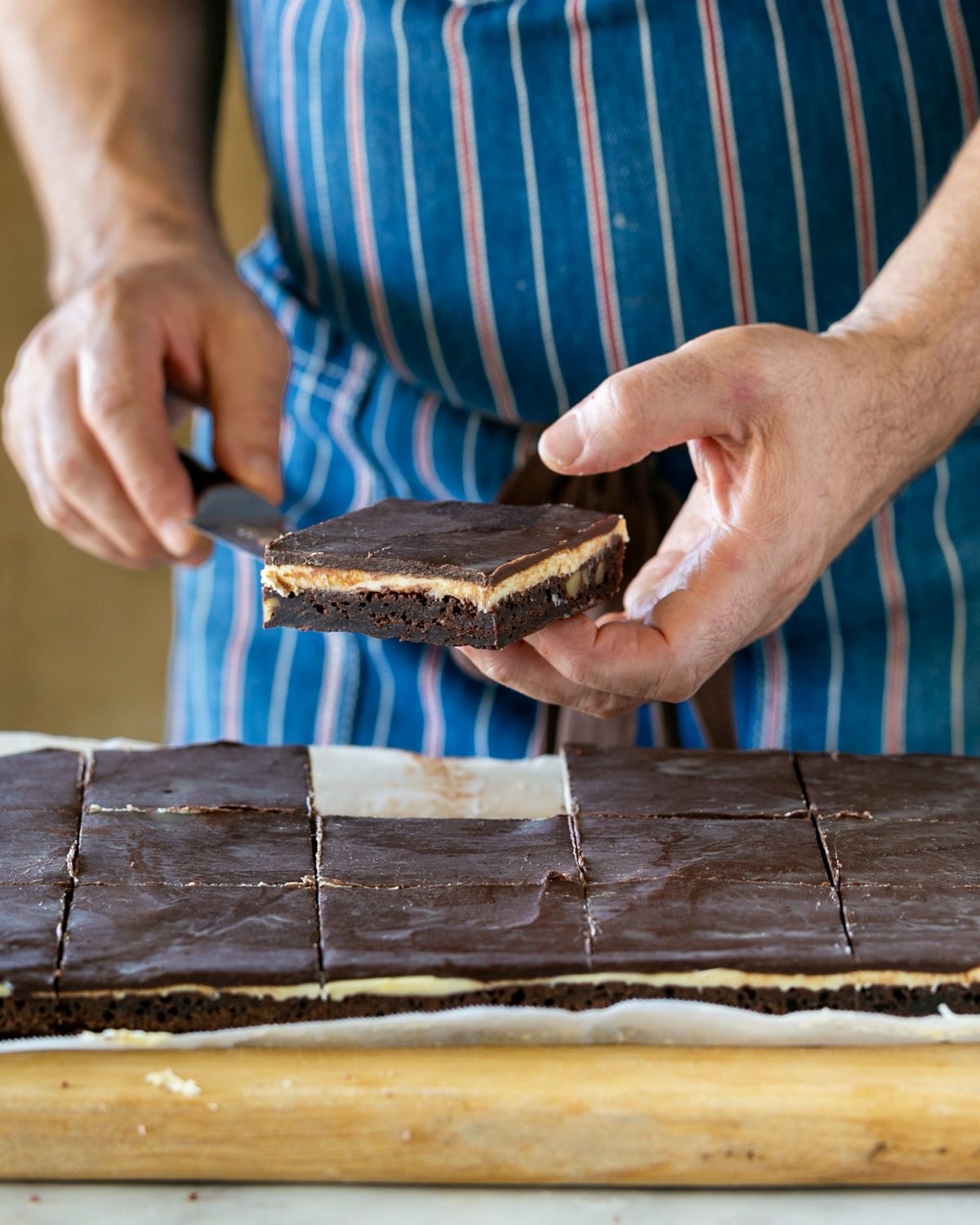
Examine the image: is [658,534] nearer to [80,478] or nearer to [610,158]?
[610,158]

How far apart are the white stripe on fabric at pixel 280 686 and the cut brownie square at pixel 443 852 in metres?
0.75

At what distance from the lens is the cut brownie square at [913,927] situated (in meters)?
1.47

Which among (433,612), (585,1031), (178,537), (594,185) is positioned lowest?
(585,1031)

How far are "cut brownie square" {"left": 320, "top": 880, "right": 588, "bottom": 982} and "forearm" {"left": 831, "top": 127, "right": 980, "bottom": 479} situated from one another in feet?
2.47

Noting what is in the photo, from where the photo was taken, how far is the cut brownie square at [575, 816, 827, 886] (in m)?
1.60

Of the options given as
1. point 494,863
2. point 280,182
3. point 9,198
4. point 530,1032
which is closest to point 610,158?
point 280,182

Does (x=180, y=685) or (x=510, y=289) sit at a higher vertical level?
(x=510, y=289)

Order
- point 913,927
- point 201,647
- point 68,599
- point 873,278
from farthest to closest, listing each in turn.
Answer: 1. point 68,599
2. point 201,647
3. point 873,278
4. point 913,927

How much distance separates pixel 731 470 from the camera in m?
1.70

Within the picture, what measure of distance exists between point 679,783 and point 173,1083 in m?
0.72

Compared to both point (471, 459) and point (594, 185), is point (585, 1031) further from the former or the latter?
point (594, 185)

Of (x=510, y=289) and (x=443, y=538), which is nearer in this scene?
(x=443, y=538)

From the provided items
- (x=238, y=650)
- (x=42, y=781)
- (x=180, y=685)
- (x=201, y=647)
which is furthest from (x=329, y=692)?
(x=42, y=781)

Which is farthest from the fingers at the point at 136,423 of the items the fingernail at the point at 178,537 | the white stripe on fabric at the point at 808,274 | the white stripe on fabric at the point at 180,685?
the white stripe on fabric at the point at 808,274
